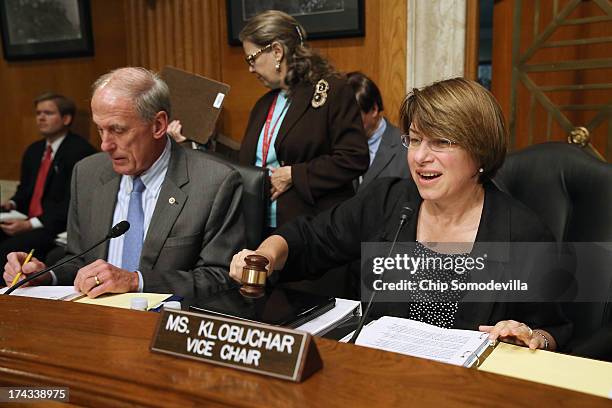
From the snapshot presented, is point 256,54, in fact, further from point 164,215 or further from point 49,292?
point 49,292

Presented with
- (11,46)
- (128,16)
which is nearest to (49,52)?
(11,46)

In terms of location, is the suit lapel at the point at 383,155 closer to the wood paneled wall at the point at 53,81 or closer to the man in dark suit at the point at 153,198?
the man in dark suit at the point at 153,198

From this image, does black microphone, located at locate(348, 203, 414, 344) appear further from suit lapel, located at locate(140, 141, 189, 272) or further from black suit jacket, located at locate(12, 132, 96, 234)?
black suit jacket, located at locate(12, 132, 96, 234)

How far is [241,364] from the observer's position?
2.89 ft

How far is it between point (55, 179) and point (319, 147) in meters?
2.11

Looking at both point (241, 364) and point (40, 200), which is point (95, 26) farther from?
point (241, 364)

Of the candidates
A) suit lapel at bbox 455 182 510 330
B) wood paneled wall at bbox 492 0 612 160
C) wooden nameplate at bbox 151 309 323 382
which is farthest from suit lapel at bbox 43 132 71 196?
wooden nameplate at bbox 151 309 323 382

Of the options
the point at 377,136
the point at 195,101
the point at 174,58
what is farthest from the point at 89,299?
the point at 174,58

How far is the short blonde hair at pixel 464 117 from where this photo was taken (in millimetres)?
1595

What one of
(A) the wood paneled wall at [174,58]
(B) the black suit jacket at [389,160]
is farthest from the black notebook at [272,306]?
(A) the wood paneled wall at [174,58]

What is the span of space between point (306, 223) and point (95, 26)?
326cm

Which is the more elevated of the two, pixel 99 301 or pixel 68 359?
pixel 68 359

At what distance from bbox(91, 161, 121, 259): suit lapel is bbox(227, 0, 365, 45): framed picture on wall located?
1.89 meters

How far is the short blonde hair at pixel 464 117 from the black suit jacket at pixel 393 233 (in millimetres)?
175
